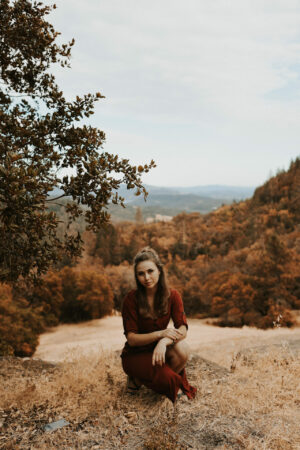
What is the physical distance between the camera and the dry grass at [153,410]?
354 centimetres

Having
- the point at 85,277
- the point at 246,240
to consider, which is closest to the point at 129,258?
the point at 246,240

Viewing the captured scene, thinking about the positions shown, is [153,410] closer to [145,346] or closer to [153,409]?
[153,409]

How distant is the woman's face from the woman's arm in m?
0.55

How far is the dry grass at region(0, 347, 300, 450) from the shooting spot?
3543 millimetres

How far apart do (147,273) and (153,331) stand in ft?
2.43

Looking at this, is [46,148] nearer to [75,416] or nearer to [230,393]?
[75,416]

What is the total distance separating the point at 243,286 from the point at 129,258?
110 feet

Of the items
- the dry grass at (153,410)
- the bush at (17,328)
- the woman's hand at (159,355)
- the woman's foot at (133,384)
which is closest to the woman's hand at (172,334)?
the woman's hand at (159,355)

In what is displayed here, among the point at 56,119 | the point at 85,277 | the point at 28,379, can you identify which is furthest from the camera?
the point at 85,277

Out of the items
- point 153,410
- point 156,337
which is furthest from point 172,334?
point 153,410

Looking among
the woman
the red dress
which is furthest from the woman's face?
the red dress

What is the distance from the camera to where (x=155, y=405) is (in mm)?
4332

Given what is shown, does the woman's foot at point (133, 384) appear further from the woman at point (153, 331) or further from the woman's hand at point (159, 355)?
the woman's hand at point (159, 355)

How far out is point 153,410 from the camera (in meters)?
4.22
